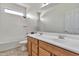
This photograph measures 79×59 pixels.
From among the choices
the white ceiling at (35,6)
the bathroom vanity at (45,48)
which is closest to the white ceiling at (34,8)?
the white ceiling at (35,6)

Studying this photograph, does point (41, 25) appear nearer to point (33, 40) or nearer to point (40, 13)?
point (40, 13)

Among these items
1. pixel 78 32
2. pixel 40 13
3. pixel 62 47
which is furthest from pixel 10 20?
pixel 78 32

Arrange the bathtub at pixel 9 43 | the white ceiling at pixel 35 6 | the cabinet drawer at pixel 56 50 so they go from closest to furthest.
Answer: the cabinet drawer at pixel 56 50 → the white ceiling at pixel 35 6 → the bathtub at pixel 9 43

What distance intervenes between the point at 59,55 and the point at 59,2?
0.70 m

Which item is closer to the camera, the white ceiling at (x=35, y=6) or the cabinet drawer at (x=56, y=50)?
the cabinet drawer at (x=56, y=50)

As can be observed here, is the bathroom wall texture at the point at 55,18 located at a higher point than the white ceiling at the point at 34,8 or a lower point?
lower

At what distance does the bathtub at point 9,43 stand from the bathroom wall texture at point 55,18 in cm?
45

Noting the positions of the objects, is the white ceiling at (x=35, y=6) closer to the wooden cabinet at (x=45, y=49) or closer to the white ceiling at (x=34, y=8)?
the white ceiling at (x=34, y=8)

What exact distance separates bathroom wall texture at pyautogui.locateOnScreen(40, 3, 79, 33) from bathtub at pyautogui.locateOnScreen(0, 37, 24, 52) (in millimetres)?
451

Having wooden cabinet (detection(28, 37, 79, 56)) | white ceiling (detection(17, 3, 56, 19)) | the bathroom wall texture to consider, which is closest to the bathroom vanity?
wooden cabinet (detection(28, 37, 79, 56))

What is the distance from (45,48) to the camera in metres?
1.36

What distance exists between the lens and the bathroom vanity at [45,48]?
99 cm

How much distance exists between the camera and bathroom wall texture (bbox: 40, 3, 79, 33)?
1.33 metres

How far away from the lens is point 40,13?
55.6 inches
